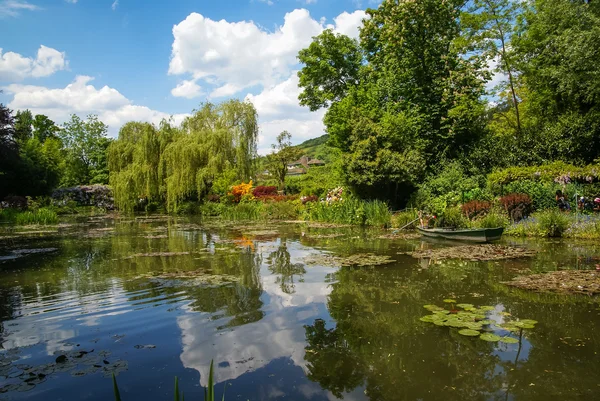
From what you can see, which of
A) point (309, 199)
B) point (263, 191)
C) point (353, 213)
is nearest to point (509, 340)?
point (353, 213)

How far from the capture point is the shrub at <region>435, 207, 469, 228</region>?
14250 mm

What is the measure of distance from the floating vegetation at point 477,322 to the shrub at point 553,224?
927 centimetres

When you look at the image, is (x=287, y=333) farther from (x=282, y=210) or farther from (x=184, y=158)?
(x=184, y=158)

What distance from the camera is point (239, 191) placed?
2845 centimetres

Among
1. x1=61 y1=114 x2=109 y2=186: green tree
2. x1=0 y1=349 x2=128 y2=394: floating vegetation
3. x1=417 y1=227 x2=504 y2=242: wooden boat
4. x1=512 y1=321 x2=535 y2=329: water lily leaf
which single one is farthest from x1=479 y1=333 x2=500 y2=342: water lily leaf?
x1=61 y1=114 x2=109 y2=186: green tree

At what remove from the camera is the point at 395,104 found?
22406 millimetres

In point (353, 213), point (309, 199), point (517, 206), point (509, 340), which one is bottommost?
point (509, 340)

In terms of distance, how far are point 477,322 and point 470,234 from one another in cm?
784

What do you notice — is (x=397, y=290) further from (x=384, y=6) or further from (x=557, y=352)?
(x=384, y=6)

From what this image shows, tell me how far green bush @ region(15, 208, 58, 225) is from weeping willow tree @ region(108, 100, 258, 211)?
24.4ft

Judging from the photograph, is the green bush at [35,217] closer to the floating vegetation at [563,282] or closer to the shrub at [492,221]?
the shrub at [492,221]

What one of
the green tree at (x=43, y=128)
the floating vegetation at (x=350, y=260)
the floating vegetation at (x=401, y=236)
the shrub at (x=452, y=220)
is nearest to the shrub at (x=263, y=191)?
the floating vegetation at (x=401, y=236)

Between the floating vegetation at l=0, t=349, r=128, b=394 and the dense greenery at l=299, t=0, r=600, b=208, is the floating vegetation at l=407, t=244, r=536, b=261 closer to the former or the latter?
the dense greenery at l=299, t=0, r=600, b=208

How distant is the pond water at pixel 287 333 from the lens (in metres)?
3.68
